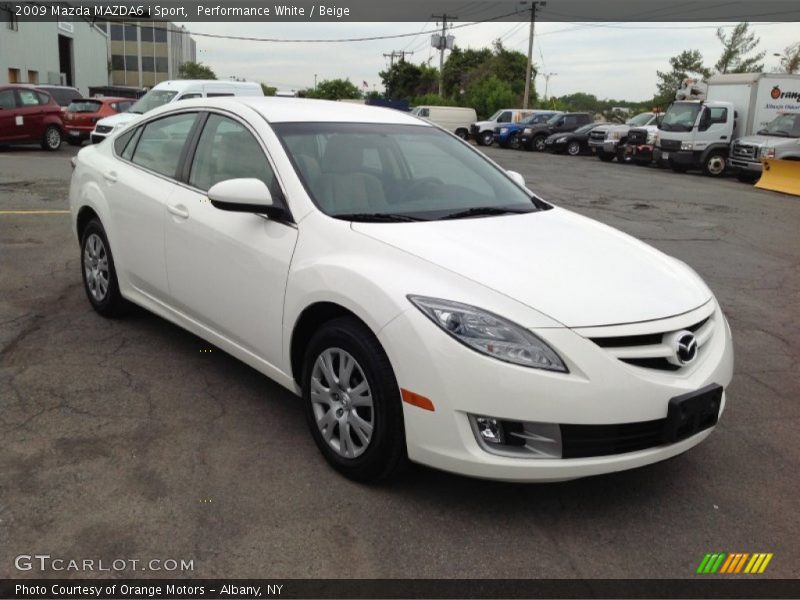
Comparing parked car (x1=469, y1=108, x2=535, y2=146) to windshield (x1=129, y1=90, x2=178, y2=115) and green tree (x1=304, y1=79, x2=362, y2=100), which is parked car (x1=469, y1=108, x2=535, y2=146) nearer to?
windshield (x1=129, y1=90, x2=178, y2=115)

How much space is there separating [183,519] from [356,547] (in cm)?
71

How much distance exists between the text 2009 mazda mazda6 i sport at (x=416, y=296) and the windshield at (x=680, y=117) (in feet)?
63.2

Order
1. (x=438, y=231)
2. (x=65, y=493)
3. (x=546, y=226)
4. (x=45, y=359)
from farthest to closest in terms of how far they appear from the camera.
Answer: (x=45, y=359), (x=546, y=226), (x=438, y=231), (x=65, y=493)

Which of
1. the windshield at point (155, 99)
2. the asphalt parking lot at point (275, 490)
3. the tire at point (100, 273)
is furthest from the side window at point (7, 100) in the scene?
the asphalt parking lot at point (275, 490)

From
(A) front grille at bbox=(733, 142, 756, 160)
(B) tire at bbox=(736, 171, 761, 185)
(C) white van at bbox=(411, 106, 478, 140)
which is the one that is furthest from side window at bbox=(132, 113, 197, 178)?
(C) white van at bbox=(411, 106, 478, 140)

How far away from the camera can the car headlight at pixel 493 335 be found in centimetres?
273

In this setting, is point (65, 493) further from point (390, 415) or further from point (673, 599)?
point (673, 599)

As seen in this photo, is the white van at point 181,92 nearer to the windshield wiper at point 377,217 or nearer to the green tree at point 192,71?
the windshield wiper at point 377,217

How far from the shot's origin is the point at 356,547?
109 inches

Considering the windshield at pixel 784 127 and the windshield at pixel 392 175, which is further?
the windshield at pixel 784 127

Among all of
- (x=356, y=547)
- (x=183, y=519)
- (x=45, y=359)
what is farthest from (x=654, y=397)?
(x=45, y=359)

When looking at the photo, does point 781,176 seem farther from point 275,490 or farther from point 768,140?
point 275,490

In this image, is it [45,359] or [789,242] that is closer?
[45,359]

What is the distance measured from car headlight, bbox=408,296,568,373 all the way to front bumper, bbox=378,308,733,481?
0.03 meters
